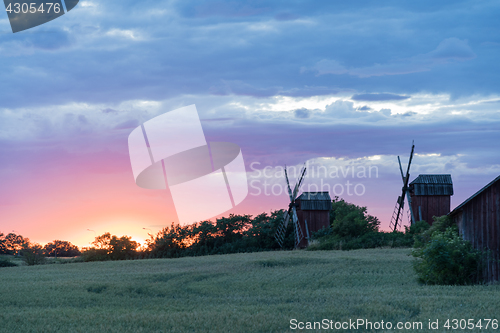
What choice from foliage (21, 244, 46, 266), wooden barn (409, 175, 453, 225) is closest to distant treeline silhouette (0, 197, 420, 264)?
foliage (21, 244, 46, 266)

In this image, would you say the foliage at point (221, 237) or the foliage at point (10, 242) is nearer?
the foliage at point (221, 237)

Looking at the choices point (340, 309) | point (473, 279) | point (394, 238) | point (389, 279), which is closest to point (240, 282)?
point (389, 279)

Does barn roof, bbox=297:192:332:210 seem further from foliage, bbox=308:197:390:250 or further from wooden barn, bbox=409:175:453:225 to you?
wooden barn, bbox=409:175:453:225

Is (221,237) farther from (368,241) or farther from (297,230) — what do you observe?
(368,241)

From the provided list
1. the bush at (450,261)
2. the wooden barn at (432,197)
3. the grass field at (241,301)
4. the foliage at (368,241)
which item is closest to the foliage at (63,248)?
the foliage at (368,241)

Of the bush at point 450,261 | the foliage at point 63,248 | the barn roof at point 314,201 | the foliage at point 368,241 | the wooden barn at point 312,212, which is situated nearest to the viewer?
the bush at point 450,261

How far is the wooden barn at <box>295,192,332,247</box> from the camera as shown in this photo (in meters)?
54.4

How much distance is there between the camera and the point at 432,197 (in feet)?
162

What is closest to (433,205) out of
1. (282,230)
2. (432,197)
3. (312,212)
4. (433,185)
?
(432,197)

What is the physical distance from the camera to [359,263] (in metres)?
27.8

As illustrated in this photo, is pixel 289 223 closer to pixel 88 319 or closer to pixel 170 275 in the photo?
pixel 170 275

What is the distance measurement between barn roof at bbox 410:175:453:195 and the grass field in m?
25.2

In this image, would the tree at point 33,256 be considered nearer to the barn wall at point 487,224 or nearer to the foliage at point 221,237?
the foliage at point 221,237

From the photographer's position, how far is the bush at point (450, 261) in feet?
63.9
